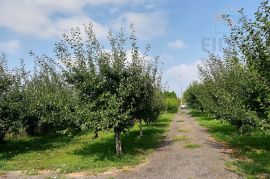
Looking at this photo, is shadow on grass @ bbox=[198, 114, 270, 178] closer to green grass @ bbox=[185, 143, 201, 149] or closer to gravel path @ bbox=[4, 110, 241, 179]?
gravel path @ bbox=[4, 110, 241, 179]

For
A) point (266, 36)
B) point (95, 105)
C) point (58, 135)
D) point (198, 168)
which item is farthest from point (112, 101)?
point (58, 135)

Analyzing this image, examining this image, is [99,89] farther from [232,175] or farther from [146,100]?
[232,175]

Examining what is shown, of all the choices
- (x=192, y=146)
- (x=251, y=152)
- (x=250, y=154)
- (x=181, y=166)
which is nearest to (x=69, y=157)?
(x=181, y=166)

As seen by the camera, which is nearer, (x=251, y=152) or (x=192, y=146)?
(x=251, y=152)

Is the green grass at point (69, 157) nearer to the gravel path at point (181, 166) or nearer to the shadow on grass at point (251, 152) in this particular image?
the gravel path at point (181, 166)

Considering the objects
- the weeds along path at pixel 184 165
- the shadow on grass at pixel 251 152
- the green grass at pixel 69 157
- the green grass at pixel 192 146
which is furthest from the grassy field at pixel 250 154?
the green grass at pixel 69 157

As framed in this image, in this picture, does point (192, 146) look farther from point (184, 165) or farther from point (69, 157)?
point (69, 157)

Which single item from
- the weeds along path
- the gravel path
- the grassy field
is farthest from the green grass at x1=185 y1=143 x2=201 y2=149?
the grassy field

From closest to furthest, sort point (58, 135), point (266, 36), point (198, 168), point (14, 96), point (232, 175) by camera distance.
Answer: point (266, 36) → point (232, 175) → point (198, 168) → point (14, 96) → point (58, 135)

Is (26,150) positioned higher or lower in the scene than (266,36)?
lower

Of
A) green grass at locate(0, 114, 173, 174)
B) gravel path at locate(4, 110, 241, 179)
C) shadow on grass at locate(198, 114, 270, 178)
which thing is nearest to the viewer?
gravel path at locate(4, 110, 241, 179)

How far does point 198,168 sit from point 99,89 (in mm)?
5756

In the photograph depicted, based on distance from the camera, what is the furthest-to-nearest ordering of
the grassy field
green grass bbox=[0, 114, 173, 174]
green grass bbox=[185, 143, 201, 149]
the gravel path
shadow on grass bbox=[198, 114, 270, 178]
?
green grass bbox=[185, 143, 201, 149] < green grass bbox=[0, 114, 173, 174] < shadow on grass bbox=[198, 114, 270, 178] < the grassy field < the gravel path

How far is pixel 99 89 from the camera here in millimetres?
16609
